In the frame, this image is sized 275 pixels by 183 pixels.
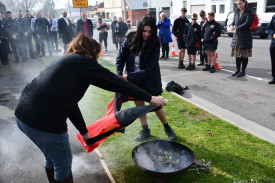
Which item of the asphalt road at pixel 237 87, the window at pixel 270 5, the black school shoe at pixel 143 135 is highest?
the window at pixel 270 5

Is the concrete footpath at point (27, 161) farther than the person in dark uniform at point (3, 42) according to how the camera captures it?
No

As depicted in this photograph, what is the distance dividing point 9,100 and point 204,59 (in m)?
7.36

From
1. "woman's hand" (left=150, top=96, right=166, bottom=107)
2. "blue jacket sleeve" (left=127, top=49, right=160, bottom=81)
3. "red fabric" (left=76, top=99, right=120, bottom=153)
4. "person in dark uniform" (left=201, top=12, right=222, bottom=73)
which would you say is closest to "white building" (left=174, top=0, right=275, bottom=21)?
"person in dark uniform" (left=201, top=12, right=222, bottom=73)

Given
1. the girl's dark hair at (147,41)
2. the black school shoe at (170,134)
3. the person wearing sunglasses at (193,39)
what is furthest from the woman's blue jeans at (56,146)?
the person wearing sunglasses at (193,39)

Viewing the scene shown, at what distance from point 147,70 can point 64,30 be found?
9908mm

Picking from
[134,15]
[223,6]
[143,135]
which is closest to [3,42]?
[143,135]

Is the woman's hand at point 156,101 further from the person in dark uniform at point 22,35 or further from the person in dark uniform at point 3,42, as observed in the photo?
the person in dark uniform at point 22,35

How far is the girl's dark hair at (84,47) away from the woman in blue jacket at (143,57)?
137 cm

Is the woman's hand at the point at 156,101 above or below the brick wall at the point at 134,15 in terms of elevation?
below

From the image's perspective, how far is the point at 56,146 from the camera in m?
2.17

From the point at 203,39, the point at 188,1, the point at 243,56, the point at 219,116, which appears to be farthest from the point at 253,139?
the point at 188,1

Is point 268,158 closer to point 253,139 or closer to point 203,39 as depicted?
point 253,139

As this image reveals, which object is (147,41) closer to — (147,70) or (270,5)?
(147,70)

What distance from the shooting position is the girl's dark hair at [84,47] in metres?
2.17
